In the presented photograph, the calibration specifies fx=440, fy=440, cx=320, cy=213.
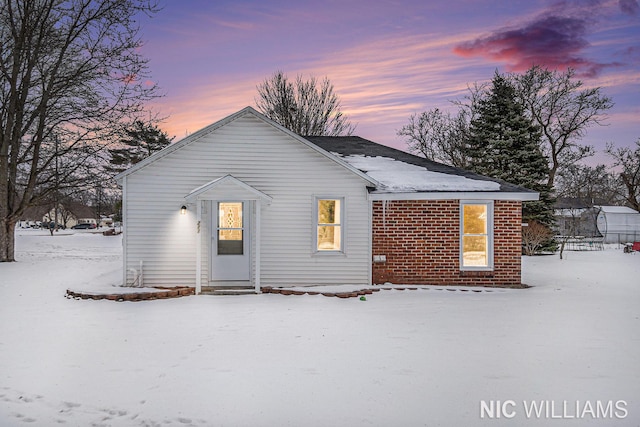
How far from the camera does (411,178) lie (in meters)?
11.9

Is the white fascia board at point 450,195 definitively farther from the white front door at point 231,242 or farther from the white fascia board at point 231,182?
the white front door at point 231,242

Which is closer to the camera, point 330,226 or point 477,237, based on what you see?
point 330,226

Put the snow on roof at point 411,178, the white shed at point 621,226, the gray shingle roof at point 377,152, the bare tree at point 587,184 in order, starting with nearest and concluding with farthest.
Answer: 1. the snow on roof at point 411,178
2. the gray shingle roof at point 377,152
3. the bare tree at point 587,184
4. the white shed at point 621,226

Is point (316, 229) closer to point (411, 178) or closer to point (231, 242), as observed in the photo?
point (231, 242)

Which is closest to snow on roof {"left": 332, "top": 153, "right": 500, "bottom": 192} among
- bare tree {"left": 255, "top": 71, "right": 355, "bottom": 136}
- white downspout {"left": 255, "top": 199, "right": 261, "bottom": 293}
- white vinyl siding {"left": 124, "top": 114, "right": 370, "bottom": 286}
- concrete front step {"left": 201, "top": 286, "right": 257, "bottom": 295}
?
white vinyl siding {"left": 124, "top": 114, "right": 370, "bottom": 286}

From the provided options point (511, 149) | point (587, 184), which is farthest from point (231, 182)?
point (587, 184)

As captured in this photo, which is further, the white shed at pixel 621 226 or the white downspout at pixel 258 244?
the white shed at pixel 621 226

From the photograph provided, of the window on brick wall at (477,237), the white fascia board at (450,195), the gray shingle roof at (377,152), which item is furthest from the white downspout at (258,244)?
the window on brick wall at (477,237)

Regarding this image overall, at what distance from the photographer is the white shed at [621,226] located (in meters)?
35.9

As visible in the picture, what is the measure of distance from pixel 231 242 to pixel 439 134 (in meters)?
28.1

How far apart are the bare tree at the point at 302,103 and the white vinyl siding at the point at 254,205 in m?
20.5

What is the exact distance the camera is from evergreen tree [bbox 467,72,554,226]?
1021 inches

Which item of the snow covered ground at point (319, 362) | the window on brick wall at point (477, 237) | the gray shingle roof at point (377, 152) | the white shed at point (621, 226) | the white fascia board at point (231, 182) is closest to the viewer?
the snow covered ground at point (319, 362)

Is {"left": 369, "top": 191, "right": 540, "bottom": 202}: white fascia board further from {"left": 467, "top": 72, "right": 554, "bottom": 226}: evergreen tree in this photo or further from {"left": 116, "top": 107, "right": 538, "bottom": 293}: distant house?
{"left": 467, "top": 72, "right": 554, "bottom": 226}: evergreen tree
